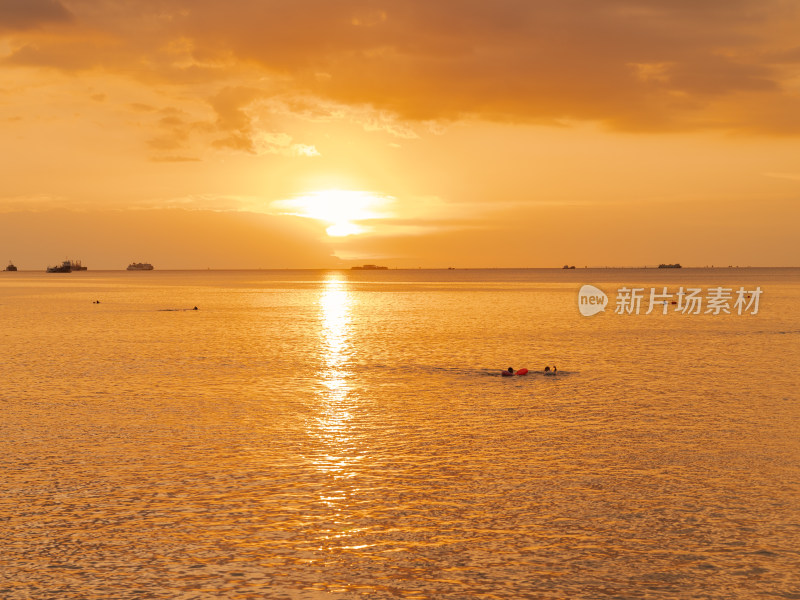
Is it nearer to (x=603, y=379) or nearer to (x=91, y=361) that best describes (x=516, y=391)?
(x=603, y=379)

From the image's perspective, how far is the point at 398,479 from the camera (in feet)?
58.6

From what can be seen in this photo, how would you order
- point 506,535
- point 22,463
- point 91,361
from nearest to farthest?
1. point 506,535
2. point 22,463
3. point 91,361

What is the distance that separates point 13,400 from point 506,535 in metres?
22.0

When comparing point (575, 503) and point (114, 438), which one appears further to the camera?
point (114, 438)

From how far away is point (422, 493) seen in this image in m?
16.8

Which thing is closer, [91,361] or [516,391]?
[516,391]

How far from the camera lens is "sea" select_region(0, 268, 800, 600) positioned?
1234 cm

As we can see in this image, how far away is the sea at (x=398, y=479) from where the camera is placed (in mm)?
12344

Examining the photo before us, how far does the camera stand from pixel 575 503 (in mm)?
16109

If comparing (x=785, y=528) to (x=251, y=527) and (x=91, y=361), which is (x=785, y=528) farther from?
(x=91, y=361)

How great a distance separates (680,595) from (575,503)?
15.1 ft

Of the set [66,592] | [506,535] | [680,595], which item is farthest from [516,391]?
[66,592]

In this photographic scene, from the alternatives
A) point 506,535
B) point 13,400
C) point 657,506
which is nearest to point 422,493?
point 506,535

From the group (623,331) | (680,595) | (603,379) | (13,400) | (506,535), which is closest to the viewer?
(680,595)
